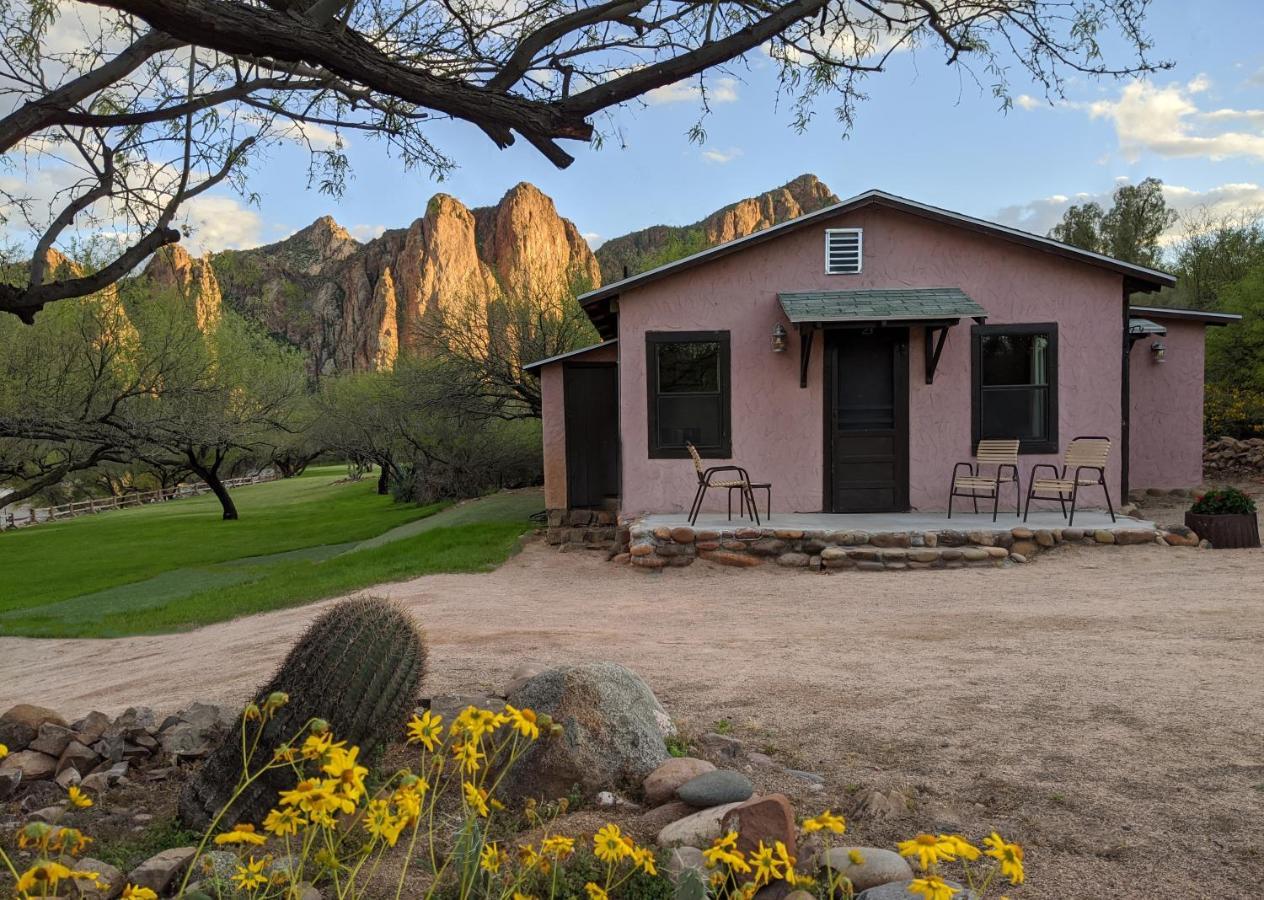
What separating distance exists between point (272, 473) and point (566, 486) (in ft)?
148

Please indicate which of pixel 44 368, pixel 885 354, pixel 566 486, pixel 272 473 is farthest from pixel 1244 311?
pixel 272 473

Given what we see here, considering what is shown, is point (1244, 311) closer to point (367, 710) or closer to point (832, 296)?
point (832, 296)

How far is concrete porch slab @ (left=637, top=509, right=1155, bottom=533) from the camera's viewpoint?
33.1ft

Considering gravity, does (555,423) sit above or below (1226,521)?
above

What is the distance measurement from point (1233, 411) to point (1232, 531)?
8.89 meters

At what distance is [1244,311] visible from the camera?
17.5 metres

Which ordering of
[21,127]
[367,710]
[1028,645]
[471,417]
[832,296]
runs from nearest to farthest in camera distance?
[367,710] < [21,127] < [1028,645] < [832,296] < [471,417]

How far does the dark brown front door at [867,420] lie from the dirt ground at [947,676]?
232cm

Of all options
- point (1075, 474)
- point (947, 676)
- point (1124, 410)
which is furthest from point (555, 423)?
point (947, 676)

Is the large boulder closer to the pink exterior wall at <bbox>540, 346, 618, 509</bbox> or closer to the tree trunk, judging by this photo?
the pink exterior wall at <bbox>540, 346, 618, 509</bbox>

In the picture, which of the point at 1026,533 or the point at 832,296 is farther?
the point at 832,296

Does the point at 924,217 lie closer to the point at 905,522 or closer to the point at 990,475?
the point at 990,475

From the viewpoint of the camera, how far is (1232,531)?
962 centimetres

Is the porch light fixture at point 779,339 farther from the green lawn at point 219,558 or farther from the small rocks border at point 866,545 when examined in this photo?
the green lawn at point 219,558
